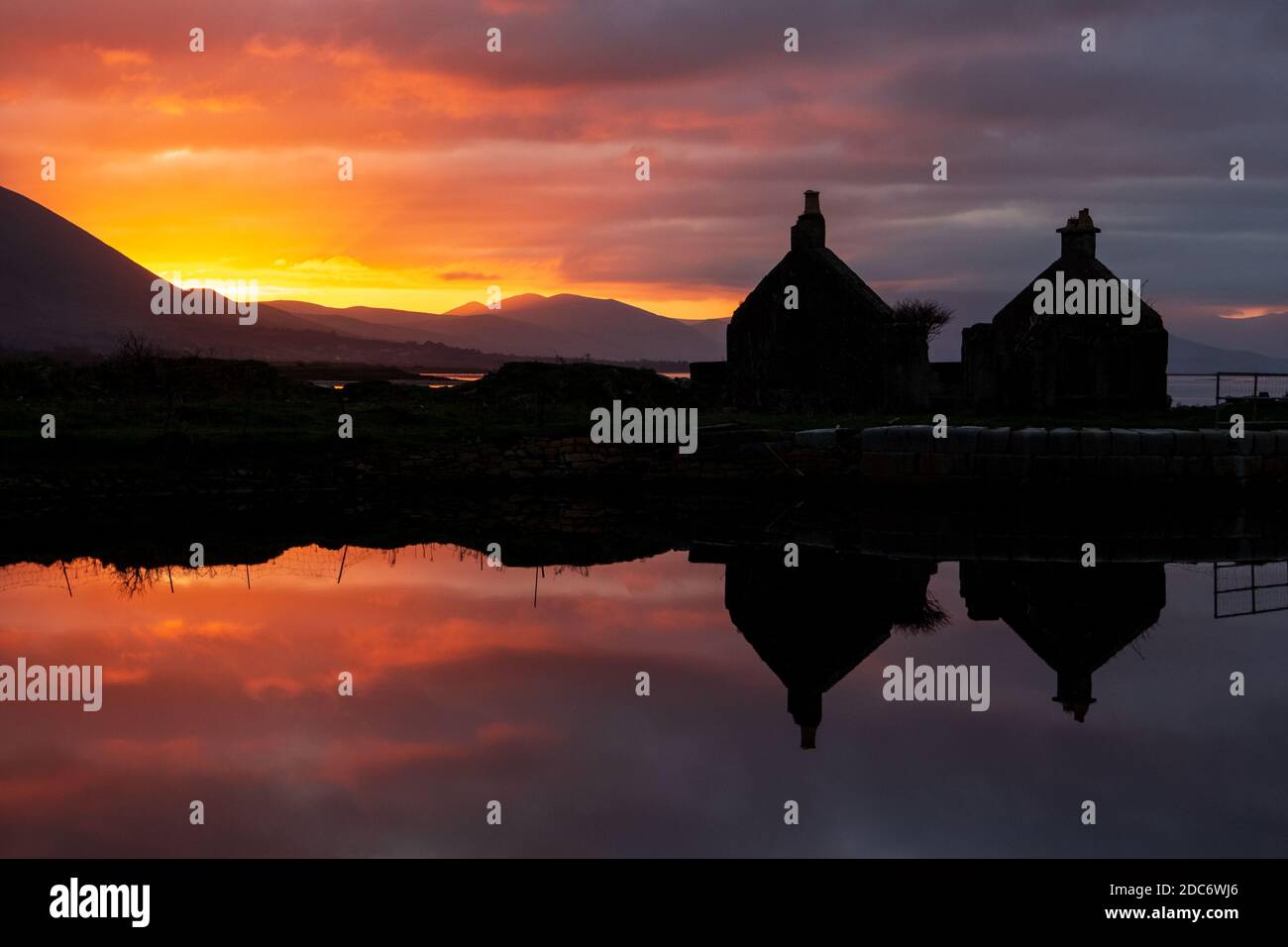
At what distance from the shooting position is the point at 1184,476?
26.7m

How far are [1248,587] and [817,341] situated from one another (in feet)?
67.1

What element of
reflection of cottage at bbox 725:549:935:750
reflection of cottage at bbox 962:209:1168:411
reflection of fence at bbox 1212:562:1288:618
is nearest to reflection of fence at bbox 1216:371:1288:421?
reflection of cottage at bbox 962:209:1168:411

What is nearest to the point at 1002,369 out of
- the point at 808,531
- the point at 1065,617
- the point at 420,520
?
the point at 808,531

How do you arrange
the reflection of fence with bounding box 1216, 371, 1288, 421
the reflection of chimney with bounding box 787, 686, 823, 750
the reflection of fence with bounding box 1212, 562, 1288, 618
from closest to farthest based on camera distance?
1. the reflection of chimney with bounding box 787, 686, 823, 750
2. the reflection of fence with bounding box 1212, 562, 1288, 618
3. the reflection of fence with bounding box 1216, 371, 1288, 421

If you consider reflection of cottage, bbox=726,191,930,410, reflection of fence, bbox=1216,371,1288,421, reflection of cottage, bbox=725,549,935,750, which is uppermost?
reflection of cottage, bbox=726,191,930,410

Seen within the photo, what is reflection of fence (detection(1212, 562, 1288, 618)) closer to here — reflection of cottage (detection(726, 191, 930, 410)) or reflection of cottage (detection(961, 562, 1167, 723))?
reflection of cottage (detection(961, 562, 1167, 723))

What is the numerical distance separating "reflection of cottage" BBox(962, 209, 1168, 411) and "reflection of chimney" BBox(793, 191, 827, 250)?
4.77 m

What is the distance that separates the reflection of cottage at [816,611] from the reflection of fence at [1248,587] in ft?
11.7

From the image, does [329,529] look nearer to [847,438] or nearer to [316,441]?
[316,441]

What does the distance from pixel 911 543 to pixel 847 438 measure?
25.2ft

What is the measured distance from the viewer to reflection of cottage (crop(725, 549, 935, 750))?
1266cm

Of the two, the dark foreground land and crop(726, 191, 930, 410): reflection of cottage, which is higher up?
crop(726, 191, 930, 410): reflection of cottage

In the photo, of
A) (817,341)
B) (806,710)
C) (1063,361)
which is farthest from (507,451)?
(806,710)

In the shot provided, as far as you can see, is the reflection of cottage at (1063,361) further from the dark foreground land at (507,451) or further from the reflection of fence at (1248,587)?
the reflection of fence at (1248,587)
